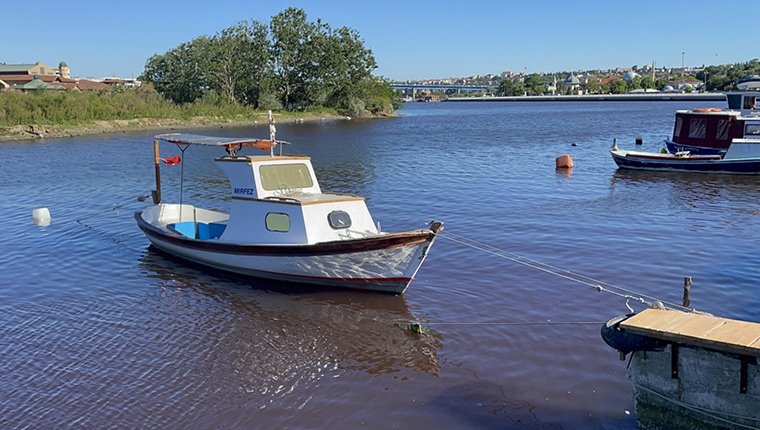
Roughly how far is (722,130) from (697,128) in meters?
1.76

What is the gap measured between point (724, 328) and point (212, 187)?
95.9ft

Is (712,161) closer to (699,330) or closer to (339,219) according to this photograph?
(339,219)

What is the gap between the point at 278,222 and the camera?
16203 mm

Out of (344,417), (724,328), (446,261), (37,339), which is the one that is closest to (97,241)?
(37,339)

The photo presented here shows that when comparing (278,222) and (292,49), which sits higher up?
(292,49)

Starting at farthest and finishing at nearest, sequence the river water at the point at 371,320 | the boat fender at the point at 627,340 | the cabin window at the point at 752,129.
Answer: the cabin window at the point at 752,129 < the river water at the point at 371,320 < the boat fender at the point at 627,340

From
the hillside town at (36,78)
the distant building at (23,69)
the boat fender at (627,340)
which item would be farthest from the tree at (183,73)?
the boat fender at (627,340)

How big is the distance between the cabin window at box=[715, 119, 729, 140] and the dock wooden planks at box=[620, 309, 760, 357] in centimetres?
3340

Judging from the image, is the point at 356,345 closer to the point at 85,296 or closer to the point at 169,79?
the point at 85,296

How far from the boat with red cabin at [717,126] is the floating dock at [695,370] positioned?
32.1 metres

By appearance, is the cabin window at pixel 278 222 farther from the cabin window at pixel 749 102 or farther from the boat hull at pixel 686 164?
the cabin window at pixel 749 102

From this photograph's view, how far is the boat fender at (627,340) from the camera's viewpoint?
330 inches

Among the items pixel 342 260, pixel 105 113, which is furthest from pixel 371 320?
pixel 105 113

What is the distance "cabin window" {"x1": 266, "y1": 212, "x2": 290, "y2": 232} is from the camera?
1603 centimetres
